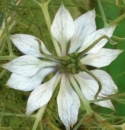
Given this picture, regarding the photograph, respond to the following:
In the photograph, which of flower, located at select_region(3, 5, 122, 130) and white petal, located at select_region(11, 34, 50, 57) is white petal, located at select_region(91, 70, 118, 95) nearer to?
flower, located at select_region(3, 5, 122, 130)

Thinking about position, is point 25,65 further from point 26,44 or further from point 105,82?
point 105,82

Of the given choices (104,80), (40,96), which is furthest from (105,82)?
A: (40,96)

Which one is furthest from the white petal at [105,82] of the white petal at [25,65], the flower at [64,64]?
the white petal at [25,65]

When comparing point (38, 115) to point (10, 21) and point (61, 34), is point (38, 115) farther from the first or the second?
point (10, 21)

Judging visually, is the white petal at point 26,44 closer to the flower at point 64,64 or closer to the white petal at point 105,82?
the flower at point 64,64

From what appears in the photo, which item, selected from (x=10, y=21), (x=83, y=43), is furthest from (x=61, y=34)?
(x=10, y=21)
